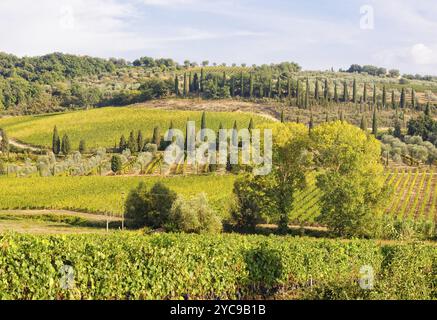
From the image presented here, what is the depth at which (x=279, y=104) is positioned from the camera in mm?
168375

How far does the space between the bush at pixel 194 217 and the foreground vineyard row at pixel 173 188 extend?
5.76 meters

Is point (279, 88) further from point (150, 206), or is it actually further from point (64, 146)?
point (150, 206)

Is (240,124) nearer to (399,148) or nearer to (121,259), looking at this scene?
(399,148)

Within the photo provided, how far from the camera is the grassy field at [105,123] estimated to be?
5576 inches

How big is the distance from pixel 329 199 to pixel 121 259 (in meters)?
36.7

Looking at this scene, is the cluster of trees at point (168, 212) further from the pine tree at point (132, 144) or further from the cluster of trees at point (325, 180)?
the pine tree at point (132, 144)

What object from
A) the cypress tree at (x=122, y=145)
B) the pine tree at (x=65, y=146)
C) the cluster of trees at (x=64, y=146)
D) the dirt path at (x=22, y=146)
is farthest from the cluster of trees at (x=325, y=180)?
the dirt path at (x=22, y=146)

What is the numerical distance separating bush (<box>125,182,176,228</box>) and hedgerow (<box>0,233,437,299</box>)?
31.4 meters

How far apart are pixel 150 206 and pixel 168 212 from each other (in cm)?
279

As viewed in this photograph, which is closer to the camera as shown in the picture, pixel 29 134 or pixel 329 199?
pixel 329 199

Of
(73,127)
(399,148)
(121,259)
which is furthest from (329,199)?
(73,127)
